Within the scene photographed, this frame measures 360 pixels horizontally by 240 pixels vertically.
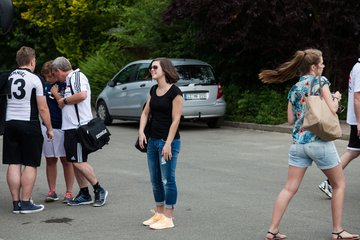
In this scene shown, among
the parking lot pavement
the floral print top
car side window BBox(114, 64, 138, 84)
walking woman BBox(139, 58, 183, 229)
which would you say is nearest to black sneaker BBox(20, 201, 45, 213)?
the parking lot pavement

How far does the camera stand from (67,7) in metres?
25.9

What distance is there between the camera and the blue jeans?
21.0 ft

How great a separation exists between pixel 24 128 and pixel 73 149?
585 mm

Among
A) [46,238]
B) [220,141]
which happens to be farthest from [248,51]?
[46,238]

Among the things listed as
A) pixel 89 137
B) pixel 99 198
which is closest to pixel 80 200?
pixel 99 198

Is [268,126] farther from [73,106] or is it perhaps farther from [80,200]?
[73,106]

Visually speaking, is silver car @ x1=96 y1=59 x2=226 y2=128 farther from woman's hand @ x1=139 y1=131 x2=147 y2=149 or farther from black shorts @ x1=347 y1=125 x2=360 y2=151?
woman's hand @ x1=139 y1=131 x2=147 y2=149

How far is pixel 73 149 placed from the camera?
24.6 feet

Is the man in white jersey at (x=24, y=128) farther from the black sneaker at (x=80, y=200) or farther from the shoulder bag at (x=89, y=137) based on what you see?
the black sneaker at (x=80, y=200)

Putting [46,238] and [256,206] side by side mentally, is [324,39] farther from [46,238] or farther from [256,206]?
[46,238]

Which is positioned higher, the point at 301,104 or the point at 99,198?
the point at 301,104

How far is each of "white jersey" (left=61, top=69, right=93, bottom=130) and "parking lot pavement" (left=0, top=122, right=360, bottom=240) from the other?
975 millimetres

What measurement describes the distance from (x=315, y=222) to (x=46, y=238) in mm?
2633

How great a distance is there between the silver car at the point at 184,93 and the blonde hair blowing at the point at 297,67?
9397 millimetres
